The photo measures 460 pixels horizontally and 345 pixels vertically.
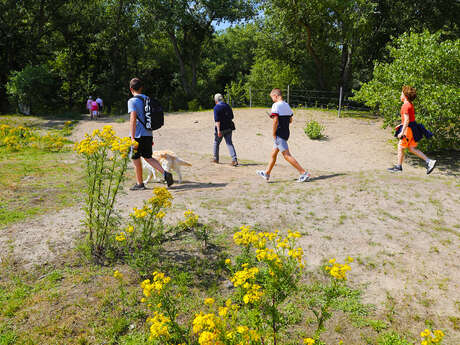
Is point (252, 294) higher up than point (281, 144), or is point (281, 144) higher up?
point (281, 144)

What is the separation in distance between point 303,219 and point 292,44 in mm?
21258

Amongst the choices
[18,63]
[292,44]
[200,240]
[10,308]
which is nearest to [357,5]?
[292,44]

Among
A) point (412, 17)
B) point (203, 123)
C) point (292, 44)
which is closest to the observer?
point (203, 123)

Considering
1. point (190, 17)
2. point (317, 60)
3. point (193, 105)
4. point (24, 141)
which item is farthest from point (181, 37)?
point (24, 141)

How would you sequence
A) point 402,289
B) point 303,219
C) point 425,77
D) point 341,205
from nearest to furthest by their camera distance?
1. point 402,289
2. point 303,219
3. point 341,205
4. point 425,77

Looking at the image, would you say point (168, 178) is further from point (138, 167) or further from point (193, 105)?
point (193, 105)

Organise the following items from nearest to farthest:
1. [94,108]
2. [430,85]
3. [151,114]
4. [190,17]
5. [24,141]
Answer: [151,114] → [430,85] → [24,141] → [94,108] → [190,17]

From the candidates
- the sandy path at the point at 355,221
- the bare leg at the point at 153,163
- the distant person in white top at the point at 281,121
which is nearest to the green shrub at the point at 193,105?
the sandy path at the point at 355,221

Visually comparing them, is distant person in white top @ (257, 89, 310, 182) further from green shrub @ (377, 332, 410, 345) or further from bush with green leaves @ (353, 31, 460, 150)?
bush with green leaves @ (353, 31, 460, 150)

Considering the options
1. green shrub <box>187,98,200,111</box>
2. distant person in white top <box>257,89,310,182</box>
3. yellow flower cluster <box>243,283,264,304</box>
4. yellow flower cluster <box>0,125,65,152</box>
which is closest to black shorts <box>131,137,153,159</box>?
distant person in white top <box>257,89,310,182</box>

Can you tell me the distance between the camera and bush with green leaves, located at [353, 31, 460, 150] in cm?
977

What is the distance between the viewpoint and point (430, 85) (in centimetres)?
1003

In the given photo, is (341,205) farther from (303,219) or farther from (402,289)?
(402,289)

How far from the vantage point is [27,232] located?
4180mm
